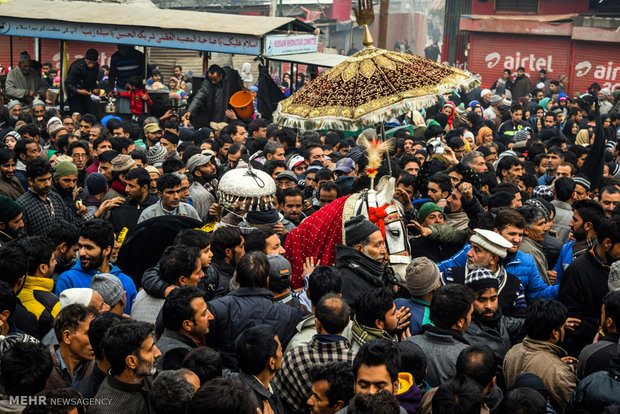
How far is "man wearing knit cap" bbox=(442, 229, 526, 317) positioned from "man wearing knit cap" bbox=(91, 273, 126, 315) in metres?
2.41

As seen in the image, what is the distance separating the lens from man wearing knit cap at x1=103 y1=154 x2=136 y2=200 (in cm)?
737

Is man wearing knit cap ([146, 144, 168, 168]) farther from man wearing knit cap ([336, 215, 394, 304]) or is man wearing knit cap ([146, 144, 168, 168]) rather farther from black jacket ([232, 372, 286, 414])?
black jacket ([232, 372, 286, 414])

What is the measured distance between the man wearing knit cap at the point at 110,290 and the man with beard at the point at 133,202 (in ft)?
6.38

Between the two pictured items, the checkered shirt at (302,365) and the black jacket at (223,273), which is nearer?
the checkered shirt at (302,365)

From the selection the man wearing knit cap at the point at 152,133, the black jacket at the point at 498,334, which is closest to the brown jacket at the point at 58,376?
the black jacket at the point at 498,334

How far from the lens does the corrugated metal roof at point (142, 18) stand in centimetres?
1296

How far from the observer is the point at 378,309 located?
4355 mm

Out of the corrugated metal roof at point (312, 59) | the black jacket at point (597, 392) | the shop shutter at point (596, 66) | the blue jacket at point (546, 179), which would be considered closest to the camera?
the black jacket at point (597, 392)

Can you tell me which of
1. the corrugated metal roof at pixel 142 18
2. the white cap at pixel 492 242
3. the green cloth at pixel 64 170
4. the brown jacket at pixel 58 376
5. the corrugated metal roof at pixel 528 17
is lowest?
the brown jacket at pixel 58 376

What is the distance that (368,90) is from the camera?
6.16m

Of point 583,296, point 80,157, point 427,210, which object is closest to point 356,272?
point 427,210

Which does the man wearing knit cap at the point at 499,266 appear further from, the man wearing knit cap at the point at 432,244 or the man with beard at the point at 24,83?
the man with beard at the point at 24,83

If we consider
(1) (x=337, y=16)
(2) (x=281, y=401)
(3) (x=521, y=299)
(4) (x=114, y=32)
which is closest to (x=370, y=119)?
(3) (x=521, y=299)

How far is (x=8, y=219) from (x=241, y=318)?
258 centimetres
